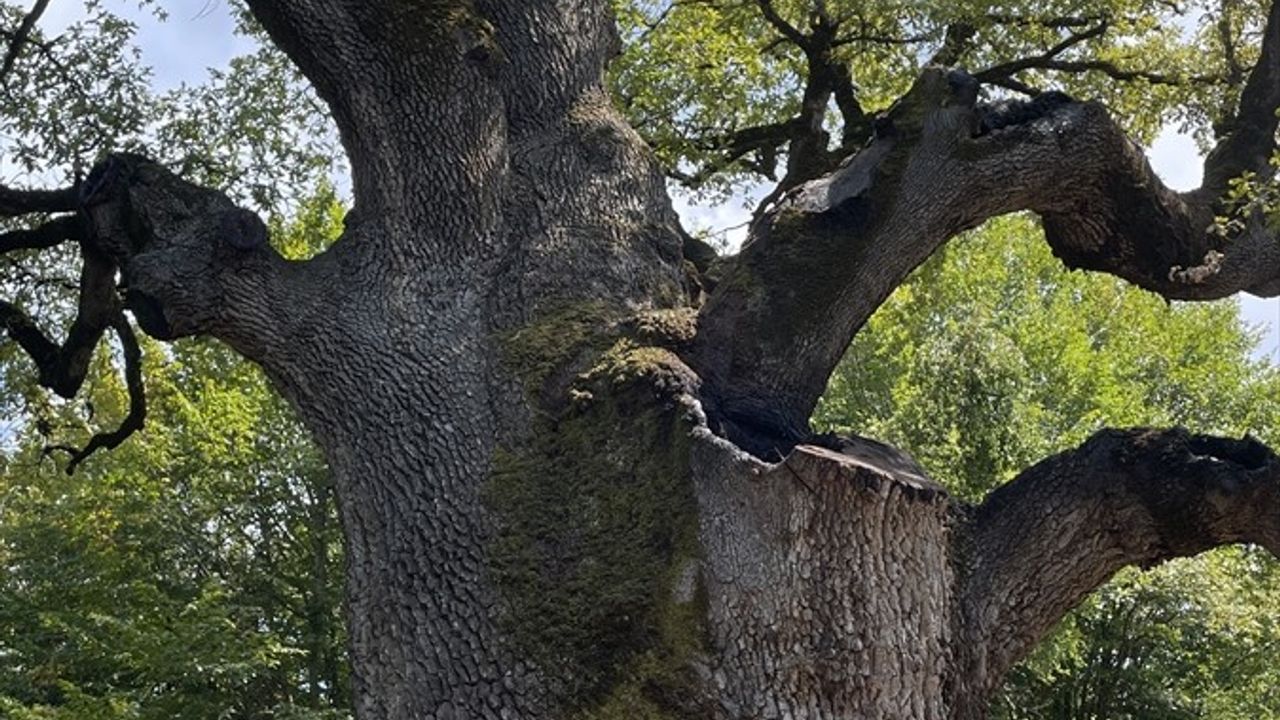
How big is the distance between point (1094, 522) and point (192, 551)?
1644cm

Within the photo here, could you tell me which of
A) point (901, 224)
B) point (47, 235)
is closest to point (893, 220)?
point (901, 224)

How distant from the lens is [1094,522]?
560 cm

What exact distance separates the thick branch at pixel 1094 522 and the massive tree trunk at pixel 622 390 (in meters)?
0.01

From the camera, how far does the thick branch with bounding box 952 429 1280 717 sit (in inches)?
216

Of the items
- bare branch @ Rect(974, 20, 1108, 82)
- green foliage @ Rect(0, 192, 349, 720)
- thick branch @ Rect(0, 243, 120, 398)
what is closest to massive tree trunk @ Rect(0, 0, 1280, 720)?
thick branch @ Rect(0, 243, 120, 398)

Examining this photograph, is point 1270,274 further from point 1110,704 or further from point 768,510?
point 1110,704

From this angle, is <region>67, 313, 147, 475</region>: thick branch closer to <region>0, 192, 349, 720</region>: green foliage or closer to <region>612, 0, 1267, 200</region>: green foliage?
<region>612, 0, 1267, 200</region>: green foliage

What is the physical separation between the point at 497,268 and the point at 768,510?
6.40 ft

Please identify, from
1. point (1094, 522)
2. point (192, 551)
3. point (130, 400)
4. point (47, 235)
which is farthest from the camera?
point (192, 551)

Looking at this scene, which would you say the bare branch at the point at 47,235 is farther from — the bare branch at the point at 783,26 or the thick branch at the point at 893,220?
the bare branch at the point at 783,26

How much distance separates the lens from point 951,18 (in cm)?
1085

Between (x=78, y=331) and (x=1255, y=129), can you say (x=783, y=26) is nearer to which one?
(x=1255, y=129)

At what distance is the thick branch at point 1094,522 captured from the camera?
5496 mm

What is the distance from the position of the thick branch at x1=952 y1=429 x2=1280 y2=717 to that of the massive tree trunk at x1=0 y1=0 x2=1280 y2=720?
11mm
